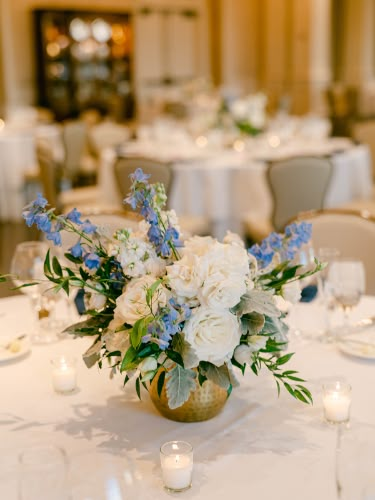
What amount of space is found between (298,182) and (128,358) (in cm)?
323

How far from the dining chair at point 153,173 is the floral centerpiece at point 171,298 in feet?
8.81

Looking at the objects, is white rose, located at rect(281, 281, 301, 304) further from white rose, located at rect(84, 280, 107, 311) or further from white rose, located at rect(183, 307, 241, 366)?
white rose, located at rect(84, 280, 107, 311)

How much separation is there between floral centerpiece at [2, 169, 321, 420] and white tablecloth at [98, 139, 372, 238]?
3465mm

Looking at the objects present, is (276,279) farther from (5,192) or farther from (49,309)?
(5,192)

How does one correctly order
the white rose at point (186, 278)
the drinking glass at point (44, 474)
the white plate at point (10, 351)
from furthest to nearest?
the white plate at point (10, 351) → the white rose at point (186, 278) → the drinking glass at point (44, 474)

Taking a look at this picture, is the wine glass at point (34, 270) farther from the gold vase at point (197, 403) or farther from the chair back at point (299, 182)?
the chair back at point (299, 182)

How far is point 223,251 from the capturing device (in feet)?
4.68

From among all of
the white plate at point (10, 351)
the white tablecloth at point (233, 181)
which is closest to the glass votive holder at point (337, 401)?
the white plate at point (10, 351)

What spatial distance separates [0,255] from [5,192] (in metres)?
1.45

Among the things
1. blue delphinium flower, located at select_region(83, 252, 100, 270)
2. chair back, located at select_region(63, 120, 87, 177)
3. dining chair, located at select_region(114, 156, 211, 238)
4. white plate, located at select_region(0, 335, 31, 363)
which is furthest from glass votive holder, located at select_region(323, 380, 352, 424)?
chair back, located at select_region(63, 120, 87, 177)

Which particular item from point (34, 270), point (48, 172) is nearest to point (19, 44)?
point (48, 172)

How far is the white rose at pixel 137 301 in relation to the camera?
4.60 ft

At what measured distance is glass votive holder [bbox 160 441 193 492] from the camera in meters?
1.32

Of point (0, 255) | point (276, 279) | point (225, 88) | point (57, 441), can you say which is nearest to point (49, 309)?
point (57, 441)
